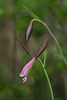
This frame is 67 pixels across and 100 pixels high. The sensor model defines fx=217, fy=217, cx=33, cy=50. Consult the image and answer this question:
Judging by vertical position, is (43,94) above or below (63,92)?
above

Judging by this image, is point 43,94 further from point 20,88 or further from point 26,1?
point 26,1

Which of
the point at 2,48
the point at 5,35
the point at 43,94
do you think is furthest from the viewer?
the point at 2,48

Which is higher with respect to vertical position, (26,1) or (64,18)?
(26,1)

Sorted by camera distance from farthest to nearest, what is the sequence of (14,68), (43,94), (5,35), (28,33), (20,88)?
(5,35), (14,68), (20,88), (43,94), (28,33)

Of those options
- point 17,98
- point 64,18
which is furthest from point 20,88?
point 64,18

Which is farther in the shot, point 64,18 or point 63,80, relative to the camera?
point 63,80

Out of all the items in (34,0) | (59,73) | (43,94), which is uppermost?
(34,0)

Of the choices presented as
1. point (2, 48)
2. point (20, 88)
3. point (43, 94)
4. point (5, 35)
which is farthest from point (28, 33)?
point (2, 48)

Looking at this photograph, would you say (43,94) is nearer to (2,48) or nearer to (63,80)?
(63,80)

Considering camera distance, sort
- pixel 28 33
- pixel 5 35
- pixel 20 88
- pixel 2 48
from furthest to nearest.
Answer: pixel 2 48 → pixel 5 35 → pixel 20 88 → pixel 28 33
